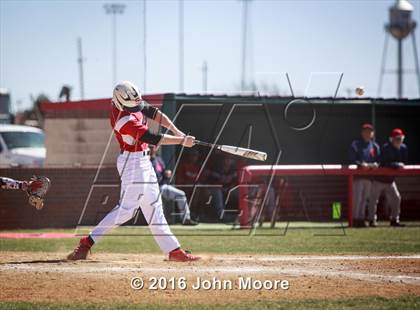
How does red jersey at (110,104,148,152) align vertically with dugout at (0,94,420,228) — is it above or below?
above

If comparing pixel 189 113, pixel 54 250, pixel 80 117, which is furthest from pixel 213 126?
pixel 54 250

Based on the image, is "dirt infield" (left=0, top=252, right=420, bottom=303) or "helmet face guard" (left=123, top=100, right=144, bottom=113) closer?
"dirt infield" (left=0, top=252, right=420, bottom=303)

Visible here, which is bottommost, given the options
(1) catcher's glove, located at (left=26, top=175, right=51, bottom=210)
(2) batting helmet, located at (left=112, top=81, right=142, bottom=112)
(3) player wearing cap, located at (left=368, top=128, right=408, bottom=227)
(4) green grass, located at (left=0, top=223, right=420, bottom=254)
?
(4) green grass, located at (left=0, top=223, right=420, bottom=254)

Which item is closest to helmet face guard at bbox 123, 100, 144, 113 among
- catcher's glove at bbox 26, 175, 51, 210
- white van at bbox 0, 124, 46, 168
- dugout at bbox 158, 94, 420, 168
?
catcher's glove at bbox 26, 175, 51, 210

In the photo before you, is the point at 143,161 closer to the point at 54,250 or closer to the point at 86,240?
the point at 86,240

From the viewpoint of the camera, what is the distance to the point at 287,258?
464 inches

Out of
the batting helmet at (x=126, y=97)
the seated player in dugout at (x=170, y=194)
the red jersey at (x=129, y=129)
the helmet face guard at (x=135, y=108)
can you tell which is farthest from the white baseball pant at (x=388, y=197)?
the batting helmet at (x=126, y=97)

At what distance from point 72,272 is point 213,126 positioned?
1399 centimetres

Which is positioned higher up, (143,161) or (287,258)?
(143,161)

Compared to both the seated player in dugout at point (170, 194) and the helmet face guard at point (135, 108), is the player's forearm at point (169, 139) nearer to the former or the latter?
the helmet face guard at point (135, 108)

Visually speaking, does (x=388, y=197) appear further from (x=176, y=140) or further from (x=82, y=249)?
(x=82, y=249)

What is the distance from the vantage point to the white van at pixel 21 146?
27328 mm

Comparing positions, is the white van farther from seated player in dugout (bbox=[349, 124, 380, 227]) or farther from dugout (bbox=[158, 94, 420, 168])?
seated player in dugout (bbox=[349, 124, 380, 227])

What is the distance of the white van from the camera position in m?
27.3
